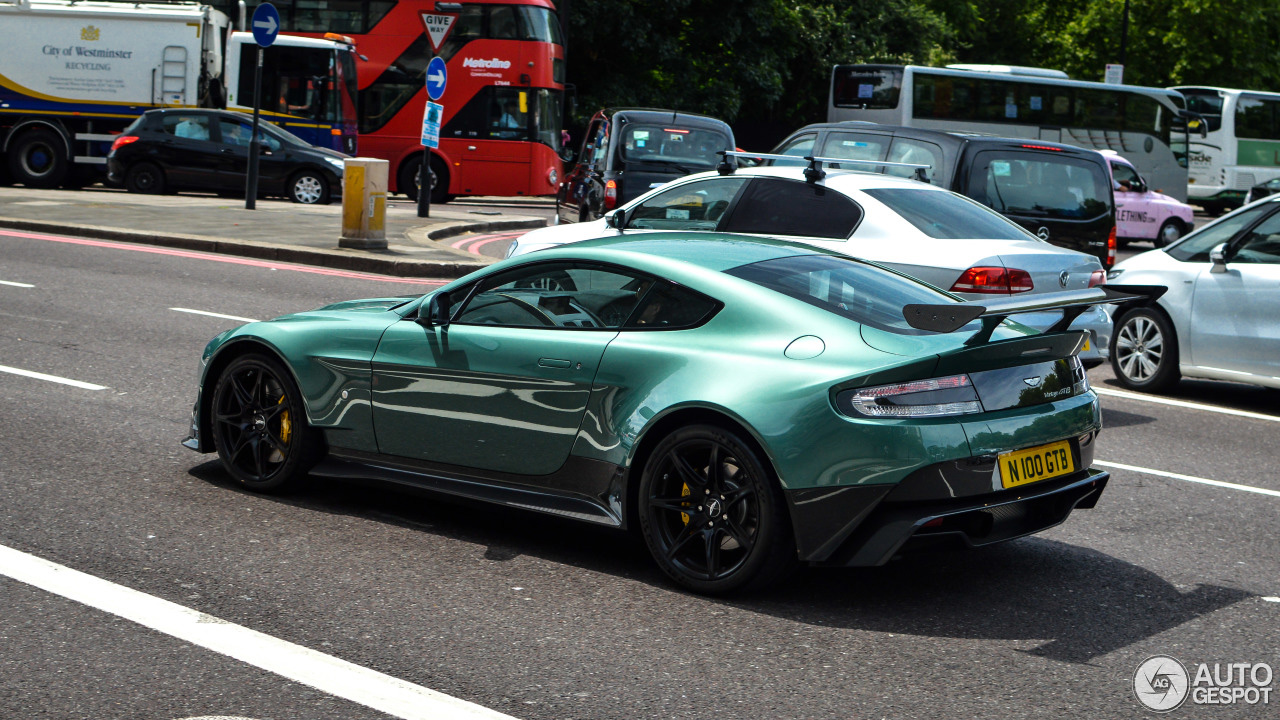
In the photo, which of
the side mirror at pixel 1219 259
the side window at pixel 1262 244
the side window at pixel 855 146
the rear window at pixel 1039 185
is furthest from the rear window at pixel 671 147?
the side window at pixel 1262 244

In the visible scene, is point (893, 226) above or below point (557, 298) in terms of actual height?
above

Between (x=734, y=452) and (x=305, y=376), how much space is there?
2.15 meters

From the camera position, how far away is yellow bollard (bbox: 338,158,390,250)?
16328mm

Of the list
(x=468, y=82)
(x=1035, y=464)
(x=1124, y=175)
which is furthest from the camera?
(x=468, y=82)

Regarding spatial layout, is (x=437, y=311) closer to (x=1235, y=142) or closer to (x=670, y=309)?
(x=670, y=309)

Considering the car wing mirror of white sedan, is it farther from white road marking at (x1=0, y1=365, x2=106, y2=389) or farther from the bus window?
the bus window

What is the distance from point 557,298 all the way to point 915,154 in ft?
20.6

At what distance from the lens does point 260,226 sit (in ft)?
61.4

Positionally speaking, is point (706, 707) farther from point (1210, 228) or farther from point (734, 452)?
point (1210, 228)

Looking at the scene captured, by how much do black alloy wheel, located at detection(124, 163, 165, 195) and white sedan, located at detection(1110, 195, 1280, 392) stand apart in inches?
729

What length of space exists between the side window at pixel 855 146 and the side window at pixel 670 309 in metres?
6.03

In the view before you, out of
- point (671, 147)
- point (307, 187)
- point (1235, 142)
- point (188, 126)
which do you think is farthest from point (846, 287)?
point (1235, 142)

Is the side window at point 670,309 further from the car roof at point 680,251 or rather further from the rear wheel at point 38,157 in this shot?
the rear wheel at point 38,157

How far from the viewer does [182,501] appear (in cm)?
586
